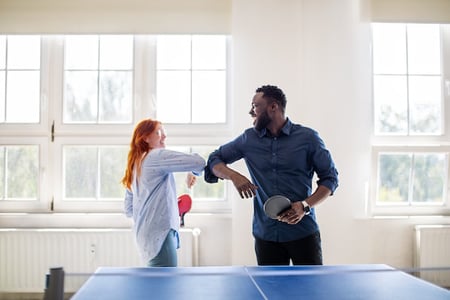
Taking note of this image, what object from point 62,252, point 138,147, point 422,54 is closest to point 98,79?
point 62,252

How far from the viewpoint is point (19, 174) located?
3686mm

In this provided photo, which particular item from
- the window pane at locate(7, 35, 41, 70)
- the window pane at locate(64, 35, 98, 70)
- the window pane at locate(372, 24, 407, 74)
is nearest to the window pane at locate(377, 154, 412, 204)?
the window pane at locate(372, 24, 407, 74)

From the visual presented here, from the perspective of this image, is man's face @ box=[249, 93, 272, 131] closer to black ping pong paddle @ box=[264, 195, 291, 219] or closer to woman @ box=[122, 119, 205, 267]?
woman @ box=[122, 119, 205, 267]

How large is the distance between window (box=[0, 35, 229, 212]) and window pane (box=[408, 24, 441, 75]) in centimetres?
152

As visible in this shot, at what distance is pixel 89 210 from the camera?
3.62 metres

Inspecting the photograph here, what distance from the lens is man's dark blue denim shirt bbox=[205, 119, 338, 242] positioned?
7.49ft

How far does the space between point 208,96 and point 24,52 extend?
1516 mm

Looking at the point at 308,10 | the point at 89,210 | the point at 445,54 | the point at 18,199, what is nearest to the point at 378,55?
the point at 445,54

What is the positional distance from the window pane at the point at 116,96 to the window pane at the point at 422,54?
90.0 inches

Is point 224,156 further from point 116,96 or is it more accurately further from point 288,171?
point 116,96

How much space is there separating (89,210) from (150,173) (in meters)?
1.59

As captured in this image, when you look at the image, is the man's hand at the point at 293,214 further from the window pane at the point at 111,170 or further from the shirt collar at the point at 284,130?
the window pane at the point at 111,170

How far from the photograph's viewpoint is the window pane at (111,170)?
366cm

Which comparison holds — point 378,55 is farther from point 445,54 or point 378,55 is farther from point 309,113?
point 309,113
